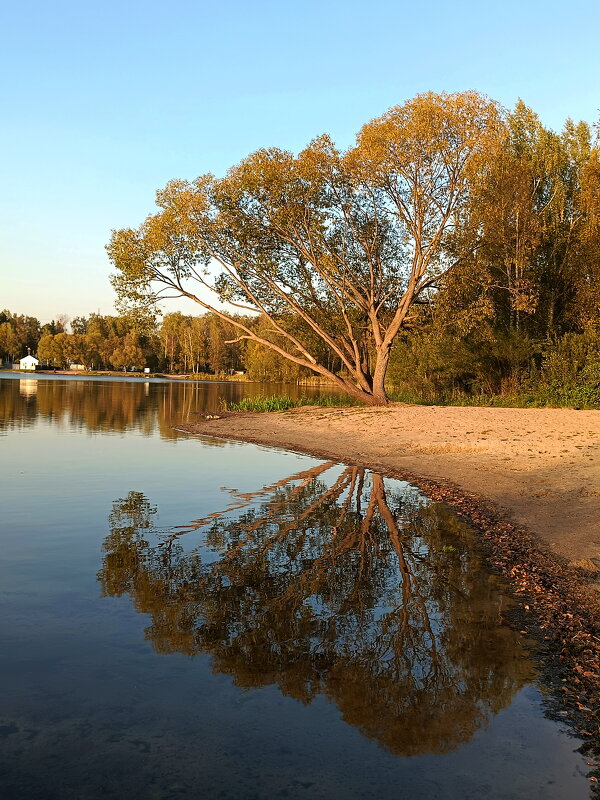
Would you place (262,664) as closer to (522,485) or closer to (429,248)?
(522,485)

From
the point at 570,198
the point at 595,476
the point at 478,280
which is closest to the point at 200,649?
the point at 595,476

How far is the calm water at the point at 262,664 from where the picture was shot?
4.55 metres

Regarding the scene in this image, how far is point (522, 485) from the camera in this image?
48.4 ft

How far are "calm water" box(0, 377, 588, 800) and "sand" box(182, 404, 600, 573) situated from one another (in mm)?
1792

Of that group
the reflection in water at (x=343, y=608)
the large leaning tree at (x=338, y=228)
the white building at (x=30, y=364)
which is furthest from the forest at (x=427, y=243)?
the white building at (x=30, y=364)

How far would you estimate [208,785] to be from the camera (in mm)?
4359

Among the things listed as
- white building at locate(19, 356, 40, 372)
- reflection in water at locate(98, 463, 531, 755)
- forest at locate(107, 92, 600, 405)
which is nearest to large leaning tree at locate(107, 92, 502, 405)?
forest at locate(107, 92, 600, 405)

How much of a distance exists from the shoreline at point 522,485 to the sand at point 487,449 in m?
0.04

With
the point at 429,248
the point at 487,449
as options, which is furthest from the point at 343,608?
the point at 429,248

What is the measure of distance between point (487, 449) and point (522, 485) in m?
5.45

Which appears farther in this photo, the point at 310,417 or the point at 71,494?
the point at 310,417

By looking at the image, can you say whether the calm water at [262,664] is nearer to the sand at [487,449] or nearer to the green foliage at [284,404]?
the sand at [487,449]

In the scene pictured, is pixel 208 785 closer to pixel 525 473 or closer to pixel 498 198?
pixel 525 473

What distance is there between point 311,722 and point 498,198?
35470mm
